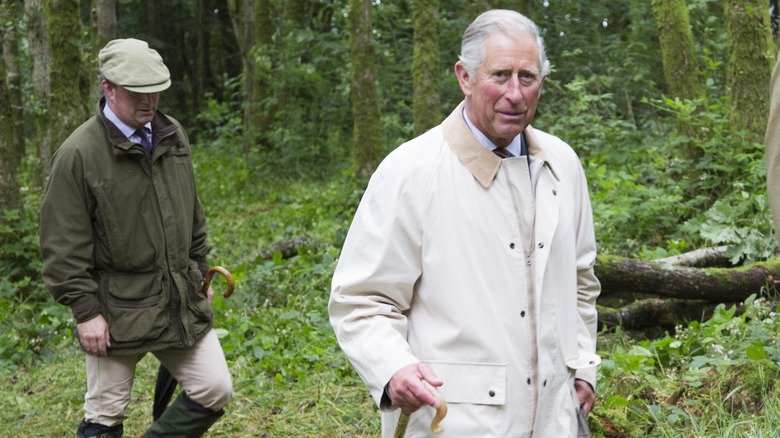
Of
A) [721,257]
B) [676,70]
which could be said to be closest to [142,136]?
[721,257]

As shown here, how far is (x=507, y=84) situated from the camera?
297 cm

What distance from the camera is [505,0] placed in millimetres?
18656

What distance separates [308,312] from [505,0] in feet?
39.3

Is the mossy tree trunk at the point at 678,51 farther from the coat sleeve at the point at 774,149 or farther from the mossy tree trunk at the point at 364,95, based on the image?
the coat sleeve at the point at 774,149

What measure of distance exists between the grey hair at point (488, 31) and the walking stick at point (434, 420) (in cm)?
104

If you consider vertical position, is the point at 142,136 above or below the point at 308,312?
above

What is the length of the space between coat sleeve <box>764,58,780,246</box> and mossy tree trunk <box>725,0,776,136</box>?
6622 millimetres

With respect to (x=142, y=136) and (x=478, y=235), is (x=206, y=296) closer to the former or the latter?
(x=142, y=136)

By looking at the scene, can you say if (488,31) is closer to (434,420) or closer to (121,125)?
(434,420)

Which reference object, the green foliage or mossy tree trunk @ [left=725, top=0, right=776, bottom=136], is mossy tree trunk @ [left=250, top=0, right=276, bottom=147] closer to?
mossy tree trunk @ [left=725, top=0, right=776, bottom=136]

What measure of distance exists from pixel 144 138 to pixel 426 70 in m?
8.88

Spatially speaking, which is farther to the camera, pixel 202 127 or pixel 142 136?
pixel 202 127

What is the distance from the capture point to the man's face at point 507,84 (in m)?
2.97

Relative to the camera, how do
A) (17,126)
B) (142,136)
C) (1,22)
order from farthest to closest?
(17,126) < (1,22) < (142,136)
